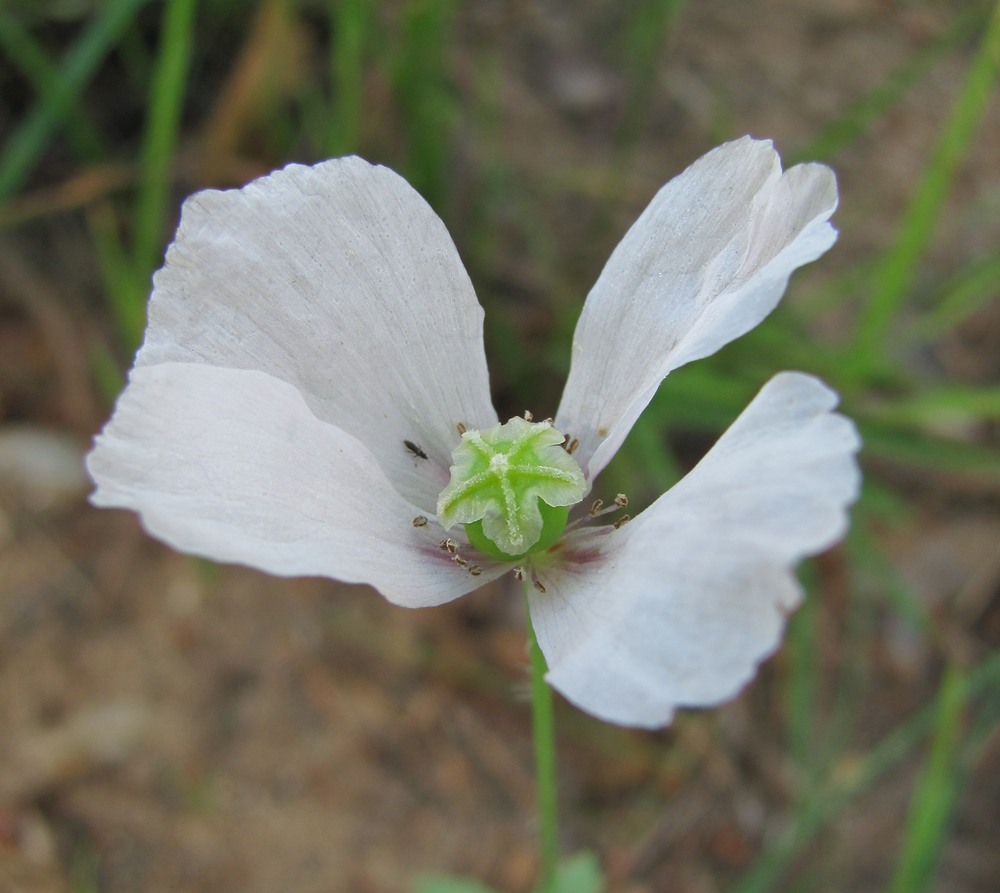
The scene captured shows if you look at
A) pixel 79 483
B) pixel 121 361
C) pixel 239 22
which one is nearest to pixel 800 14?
pixel 239 22

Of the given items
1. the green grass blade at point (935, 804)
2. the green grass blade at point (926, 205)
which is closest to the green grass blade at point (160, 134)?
the green grass blade at point (926, 205)

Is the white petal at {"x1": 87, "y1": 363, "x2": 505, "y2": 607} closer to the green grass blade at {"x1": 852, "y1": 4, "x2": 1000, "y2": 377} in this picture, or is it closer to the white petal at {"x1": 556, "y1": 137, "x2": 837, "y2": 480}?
the white petal at {"x1": 556, "y1": 137, "x2": 837, "y2": 480}

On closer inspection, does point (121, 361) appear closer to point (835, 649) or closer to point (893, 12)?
point (835, 649)

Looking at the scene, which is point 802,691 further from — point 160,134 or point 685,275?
point 160,134

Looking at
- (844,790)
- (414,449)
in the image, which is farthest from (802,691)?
(414,449)

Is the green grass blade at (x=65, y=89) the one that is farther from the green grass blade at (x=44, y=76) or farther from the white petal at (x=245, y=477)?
the white petal at (x=245, y=477)
